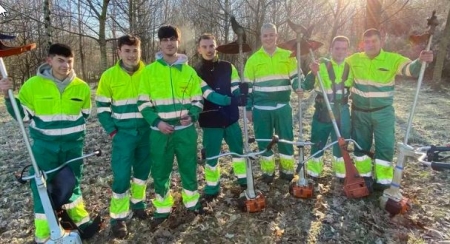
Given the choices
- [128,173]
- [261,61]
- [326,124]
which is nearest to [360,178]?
[326,124]

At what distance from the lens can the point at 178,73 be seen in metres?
4.04

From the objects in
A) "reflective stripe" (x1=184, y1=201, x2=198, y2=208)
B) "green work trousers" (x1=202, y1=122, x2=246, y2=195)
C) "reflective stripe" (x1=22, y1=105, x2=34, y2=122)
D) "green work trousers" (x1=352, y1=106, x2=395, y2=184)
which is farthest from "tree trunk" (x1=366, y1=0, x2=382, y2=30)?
"reflective stripe" (x1=22, y1=105, x2=34, y2=122)

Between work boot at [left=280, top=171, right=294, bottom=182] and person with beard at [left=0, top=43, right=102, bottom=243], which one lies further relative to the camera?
work boot at [left=280, top=171, right=294, bottom=182]

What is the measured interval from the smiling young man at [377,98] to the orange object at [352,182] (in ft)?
0.75

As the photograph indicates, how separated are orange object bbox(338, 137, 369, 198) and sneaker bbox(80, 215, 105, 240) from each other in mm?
3259

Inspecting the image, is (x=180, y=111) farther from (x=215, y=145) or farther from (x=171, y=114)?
(x=215, y=145)

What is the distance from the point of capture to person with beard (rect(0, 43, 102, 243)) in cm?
369

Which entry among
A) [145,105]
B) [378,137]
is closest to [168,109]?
[145,105]

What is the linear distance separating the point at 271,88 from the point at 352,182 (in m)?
1.75

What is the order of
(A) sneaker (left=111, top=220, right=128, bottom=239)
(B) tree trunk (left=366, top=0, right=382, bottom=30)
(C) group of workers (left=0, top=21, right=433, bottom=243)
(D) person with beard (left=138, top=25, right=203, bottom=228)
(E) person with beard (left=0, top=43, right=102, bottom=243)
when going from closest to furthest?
1. (E) person with beard (left=0, top=43, right=102, bottom=243)
2. (C) group of workers (left=0, top=21, right=433, bottom=243)
3. (D) person with beard (left=138, top=25, right=203, bottom=228)
4. (A) sneaker (left=111, top=220, right=128, bottom=239)
5. (B) tree trunk (left=366, top=0, right=382, bottom=30)

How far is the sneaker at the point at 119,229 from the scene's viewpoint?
13.4 feet

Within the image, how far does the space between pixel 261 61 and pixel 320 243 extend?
2.65m

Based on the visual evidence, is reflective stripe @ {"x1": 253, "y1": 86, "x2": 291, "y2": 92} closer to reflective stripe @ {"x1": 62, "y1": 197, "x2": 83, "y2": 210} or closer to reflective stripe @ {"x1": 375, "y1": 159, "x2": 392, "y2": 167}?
reflective stripe @ {"x1": 375, "y1": 159, "x2": 392, "y2": 167}

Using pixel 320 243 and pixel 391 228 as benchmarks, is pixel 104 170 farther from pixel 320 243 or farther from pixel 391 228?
pixel 391 228
